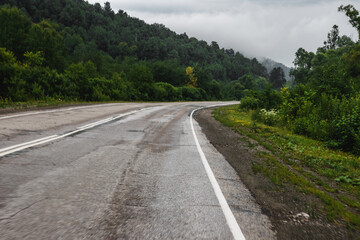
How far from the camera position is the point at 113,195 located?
11.5ft

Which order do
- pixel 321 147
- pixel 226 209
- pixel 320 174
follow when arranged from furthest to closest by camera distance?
pixel 321 147 < pixel 320 174 < pixel 226 209

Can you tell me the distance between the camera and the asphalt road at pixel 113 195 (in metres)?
2.68

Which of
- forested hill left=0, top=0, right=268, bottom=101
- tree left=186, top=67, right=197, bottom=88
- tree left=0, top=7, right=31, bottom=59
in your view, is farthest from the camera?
tree left=186, top=67, right=197, bottom=88

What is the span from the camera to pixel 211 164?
18.9ft

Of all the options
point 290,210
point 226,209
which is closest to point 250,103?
point 290,210

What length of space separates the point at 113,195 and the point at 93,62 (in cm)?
7907

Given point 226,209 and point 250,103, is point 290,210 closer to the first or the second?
point 226,209

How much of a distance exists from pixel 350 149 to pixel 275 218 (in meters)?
8.30

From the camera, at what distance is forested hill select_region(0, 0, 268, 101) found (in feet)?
63.8

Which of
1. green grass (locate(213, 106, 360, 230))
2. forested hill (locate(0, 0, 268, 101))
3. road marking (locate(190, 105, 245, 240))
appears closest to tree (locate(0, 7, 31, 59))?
forested hill (locate(0, 0, 268, 101))

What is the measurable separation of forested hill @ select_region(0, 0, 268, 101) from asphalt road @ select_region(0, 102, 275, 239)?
13404 millimetres

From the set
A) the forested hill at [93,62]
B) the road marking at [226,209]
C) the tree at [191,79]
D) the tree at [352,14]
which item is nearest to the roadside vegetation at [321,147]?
the road marking at [226,209]

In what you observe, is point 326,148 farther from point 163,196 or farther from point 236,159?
point 163,196

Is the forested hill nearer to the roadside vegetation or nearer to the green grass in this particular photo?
the roadside vegetation
